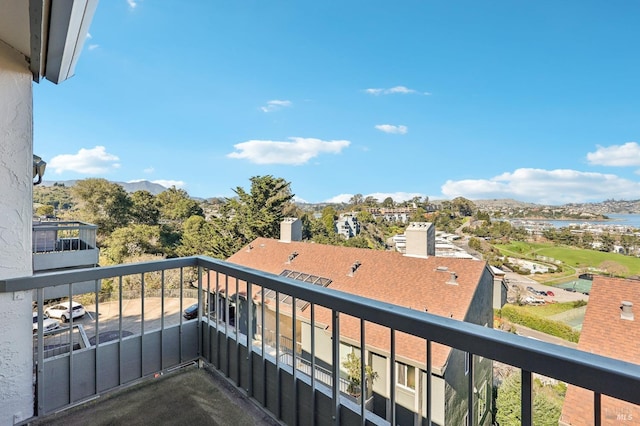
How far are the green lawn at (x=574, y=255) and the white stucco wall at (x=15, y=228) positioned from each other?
593cm

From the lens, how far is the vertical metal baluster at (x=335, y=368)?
113 centimetres

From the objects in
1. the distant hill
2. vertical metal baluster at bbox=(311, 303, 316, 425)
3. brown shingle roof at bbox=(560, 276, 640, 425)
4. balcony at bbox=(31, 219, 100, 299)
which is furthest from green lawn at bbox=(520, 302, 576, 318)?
the distant hill

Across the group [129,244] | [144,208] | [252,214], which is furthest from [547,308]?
[144,208]

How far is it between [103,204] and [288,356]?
1631cm

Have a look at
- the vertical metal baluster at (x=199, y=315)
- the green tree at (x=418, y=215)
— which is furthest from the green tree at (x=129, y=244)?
the vertical metal baluster at (x=199, y=315)

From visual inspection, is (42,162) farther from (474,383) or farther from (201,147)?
(201,147)

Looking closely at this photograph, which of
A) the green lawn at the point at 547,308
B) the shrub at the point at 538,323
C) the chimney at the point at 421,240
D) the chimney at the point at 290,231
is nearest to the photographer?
the shrub at the point at 538,323

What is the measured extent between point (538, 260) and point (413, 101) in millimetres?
11282

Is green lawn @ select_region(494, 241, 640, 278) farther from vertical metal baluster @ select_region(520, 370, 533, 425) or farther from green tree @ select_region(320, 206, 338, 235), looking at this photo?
green tree @ select_region(320, 206, 338, 235)

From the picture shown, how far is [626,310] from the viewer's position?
2.85 m

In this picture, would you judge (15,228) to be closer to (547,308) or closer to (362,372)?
(362,372)

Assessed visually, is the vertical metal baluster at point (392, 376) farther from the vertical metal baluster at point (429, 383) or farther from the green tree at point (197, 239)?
the green tree at point (197, 239)

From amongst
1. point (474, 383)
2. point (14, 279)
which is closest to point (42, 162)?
point (14, 279)

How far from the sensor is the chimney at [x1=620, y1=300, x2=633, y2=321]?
2.79 metres
